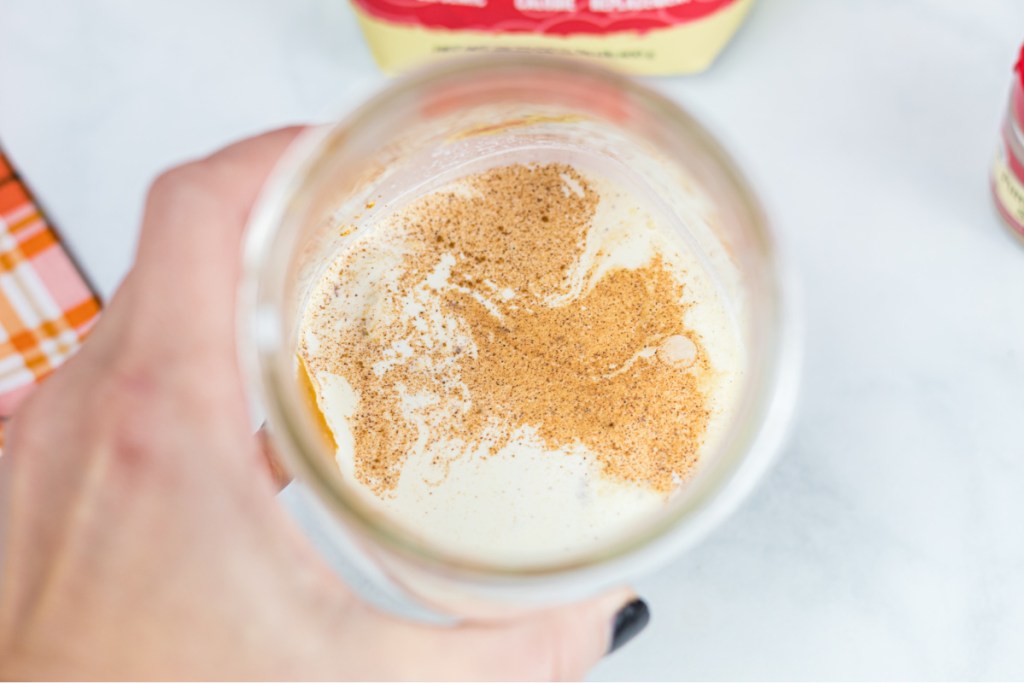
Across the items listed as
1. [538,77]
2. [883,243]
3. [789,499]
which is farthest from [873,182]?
[538,77]

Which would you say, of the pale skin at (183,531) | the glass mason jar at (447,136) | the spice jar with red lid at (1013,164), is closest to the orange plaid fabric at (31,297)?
the pale skin at (183,531)

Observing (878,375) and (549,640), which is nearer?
(549,640)

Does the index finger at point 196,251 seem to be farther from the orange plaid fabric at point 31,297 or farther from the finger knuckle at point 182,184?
the orange plaid fabric at point 31,297

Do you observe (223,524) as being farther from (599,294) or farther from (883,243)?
(883,243)

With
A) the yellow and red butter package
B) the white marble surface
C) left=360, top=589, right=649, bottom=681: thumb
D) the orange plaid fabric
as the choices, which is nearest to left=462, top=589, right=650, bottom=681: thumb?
left=360, top=589, right=649, bottom=681: thumb

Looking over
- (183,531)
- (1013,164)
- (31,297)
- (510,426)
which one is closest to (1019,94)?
(1013,164)

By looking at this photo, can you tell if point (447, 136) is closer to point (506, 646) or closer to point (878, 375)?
point (506, 646)
